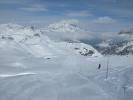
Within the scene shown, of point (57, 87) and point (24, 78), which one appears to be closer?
point (57, 87)

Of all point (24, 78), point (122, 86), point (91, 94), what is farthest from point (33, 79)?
point (122, 86)

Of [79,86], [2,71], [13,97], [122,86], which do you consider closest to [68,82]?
[79,86]

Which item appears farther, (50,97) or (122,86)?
(122,86)

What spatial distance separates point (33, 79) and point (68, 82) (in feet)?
11.5

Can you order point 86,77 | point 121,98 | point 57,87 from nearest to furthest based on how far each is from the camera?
point 121,98 → point 57,87 → point 86,77

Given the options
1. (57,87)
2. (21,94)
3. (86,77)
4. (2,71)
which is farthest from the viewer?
(2,71)

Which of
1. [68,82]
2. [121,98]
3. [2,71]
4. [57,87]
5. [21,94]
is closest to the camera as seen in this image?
[121,98]

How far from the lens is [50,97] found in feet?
61.1

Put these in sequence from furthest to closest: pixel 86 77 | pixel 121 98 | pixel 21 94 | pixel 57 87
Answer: pixel 86 77 → pixel 57 87 → pixel 21 94 → pixel 121 98

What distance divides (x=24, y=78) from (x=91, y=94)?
8.09 meters

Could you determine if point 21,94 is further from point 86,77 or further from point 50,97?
point 86,77

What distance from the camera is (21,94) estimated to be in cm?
1925

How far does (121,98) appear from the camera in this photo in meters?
18.1

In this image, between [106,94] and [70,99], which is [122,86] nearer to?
[106,94]
